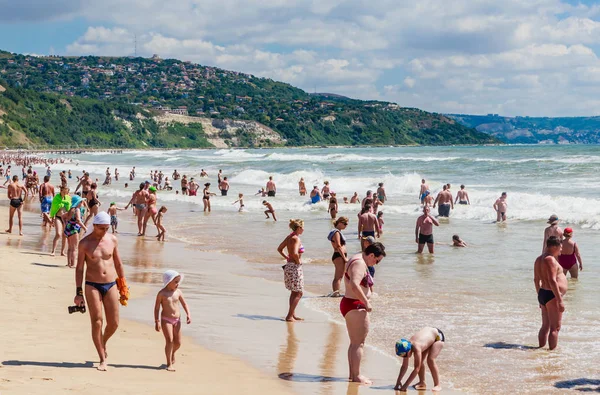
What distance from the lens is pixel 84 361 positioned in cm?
701

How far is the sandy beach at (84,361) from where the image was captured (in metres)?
6.25

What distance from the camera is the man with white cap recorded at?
6.64m

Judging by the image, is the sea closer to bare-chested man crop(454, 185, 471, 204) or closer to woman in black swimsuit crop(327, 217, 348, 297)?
woman in black swimsuit crop(327, 217, 348, 297)

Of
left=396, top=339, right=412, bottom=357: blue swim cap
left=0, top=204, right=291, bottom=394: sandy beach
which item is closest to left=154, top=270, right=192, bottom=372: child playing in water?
left=0, top=204, right=291, bottom=394: sandy beach

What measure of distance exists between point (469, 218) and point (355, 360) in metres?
20.1

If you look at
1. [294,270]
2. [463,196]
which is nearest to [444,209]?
[463,196]

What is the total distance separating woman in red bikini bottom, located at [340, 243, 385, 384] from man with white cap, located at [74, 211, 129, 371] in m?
2.09

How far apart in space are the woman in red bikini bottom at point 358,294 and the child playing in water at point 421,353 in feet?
1.30

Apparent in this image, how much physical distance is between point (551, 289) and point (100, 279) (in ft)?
16.8

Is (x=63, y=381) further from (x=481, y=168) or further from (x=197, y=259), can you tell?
(x=481, y=168)

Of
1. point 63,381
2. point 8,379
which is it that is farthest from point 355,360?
point 8,379

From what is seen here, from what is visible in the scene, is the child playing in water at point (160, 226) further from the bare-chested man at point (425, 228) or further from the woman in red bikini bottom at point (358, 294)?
the woman in red bikini bottom at point (358, 294)

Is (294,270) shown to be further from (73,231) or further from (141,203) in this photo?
(141,203)

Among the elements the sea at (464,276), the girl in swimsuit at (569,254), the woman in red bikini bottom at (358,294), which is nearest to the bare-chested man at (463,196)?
the sea at (464,276)
